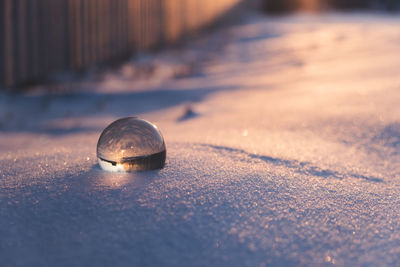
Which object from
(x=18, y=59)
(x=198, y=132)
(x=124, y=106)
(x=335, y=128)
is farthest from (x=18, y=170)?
(x=18, y=59)

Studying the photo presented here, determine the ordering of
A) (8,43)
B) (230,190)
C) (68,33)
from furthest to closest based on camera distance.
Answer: (68,33) < (8,43) < (230,190)

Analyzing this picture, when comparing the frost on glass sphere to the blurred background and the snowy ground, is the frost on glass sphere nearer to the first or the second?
the snowy ground

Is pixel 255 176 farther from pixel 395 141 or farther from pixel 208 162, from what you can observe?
pixel 395 141

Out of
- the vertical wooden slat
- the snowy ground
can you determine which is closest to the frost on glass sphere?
the snowy ground

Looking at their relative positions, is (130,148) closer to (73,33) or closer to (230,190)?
(230,190)

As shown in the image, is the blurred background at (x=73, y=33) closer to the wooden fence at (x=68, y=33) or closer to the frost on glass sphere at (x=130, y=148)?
the wooden fence at (x=68, y=33)

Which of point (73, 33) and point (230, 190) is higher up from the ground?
point (73, 33)

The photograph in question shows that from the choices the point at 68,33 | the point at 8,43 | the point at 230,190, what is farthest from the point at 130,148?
the point at 68,33
